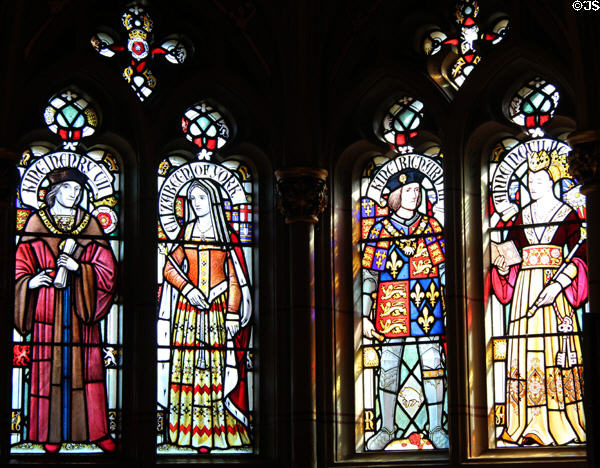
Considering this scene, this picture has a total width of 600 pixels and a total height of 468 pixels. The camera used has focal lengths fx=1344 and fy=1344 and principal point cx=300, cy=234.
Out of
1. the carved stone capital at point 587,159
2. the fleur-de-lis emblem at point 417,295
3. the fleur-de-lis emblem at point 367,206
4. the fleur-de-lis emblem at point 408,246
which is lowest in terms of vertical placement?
the fleur-de-lis emblem at point 417,295

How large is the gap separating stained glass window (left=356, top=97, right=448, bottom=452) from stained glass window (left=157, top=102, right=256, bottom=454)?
50.9 inches

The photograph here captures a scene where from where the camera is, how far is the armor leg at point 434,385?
14.0 metres

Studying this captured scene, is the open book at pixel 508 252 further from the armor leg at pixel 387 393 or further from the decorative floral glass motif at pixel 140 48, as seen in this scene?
the decorative floral glass motif at pixel 140 48

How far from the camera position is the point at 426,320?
1440cm

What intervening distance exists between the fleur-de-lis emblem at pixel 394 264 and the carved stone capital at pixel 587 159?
2.28 metres

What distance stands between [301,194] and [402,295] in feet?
5.09

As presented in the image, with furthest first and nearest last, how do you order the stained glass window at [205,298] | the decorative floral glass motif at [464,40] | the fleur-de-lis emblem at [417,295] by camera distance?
the decorative floral glass motif at [464,40] < the fleur-de-lis emblem at [417,295] < the stained glass window at [205,298]

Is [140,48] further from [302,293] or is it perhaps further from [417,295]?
[417,295]

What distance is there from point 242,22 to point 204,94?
92 centimetres

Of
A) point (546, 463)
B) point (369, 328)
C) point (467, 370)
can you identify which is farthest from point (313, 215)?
point (546, 463)

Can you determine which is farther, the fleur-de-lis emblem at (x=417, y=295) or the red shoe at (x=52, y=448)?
the fleur-de-lis emblem at (x=417, y=295)

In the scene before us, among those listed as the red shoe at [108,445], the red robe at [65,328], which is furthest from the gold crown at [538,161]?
the red shoe at [108,445]

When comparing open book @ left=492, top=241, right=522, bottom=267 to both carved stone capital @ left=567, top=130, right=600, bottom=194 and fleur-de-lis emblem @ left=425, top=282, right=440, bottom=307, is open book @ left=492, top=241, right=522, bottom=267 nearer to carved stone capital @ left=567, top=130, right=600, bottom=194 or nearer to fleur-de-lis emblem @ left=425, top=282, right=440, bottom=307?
fleur-de-lis emblem @ left=425, top=282, right=440, bottom=307

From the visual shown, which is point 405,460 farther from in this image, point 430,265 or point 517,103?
point 517,103
